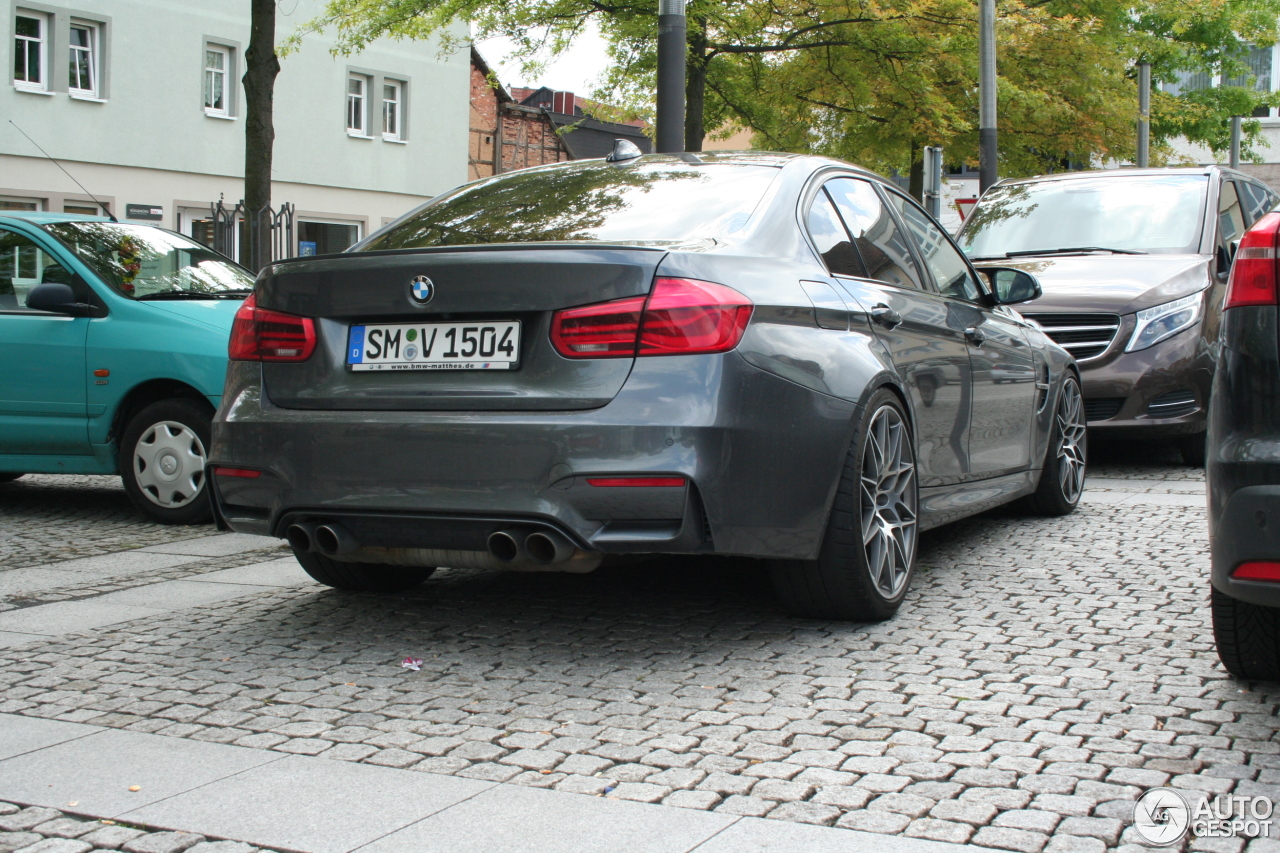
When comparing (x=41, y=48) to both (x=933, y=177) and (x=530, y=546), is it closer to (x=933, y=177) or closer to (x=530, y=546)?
(x=933, y=177)

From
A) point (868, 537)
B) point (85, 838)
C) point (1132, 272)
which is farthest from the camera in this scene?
point (1132, 272)

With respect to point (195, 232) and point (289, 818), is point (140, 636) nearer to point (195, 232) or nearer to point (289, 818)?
point (289, 818)

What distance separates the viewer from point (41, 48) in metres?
26.8

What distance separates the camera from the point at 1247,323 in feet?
Result: 11.6

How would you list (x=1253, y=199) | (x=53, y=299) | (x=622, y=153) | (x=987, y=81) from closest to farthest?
(x=622, y=153)
(x=53, y=299)
(x=1253, y=199)
(x=987, y=81)

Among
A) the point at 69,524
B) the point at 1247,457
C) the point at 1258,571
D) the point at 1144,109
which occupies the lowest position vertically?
the point at 69,524

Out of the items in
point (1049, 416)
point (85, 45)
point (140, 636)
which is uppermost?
point (85, 45)

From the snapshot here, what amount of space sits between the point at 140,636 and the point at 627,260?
6.95ft

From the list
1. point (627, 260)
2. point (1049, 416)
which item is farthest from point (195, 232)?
point (627, 260)

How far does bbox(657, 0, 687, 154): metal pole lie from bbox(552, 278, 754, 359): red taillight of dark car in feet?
23.6

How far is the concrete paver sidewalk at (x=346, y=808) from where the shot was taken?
2928mm

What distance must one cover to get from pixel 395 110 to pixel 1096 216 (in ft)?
→ 85.9

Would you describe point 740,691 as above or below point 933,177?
below


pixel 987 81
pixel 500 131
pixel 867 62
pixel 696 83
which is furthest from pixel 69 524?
pixel 500 131
